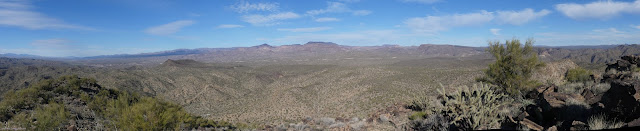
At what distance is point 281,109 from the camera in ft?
121

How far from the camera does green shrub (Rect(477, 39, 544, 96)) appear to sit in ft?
57.6

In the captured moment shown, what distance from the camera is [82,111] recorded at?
77.9ft

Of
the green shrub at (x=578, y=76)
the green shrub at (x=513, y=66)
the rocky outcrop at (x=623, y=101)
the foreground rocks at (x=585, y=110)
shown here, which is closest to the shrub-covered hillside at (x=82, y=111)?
the foreground rocks at (x=585, y=110)

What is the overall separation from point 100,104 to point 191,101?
2653 centimetres

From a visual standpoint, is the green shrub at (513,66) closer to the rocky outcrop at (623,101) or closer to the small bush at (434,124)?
the small bush at (434,124)

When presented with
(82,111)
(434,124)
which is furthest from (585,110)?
(82,111)

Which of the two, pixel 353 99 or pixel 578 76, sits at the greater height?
pixel 578 76

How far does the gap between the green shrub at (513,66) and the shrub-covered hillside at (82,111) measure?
63.6ft

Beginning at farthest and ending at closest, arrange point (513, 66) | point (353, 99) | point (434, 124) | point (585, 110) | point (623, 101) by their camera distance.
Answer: point (353, 99)
point (513, 66)
point (434, 124)
point (585, 110)
point (623, 101)

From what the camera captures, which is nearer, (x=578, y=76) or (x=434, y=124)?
(x=434, y=124)

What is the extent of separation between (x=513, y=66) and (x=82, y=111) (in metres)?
32.0

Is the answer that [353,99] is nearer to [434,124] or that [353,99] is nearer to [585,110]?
[434,124]

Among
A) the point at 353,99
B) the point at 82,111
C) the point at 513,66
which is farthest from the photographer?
the point at 353,99

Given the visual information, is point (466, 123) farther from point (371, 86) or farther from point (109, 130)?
point (371, 86)
